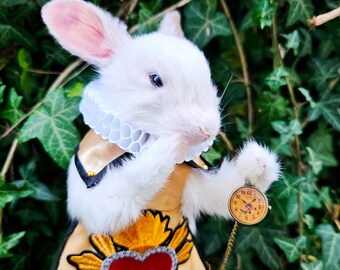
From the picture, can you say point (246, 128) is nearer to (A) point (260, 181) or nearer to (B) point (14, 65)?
(A) point (260, 181)

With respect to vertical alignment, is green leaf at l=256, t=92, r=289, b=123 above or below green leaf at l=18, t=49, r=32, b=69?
below

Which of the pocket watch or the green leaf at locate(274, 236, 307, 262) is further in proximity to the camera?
the green leaf at locate(274, 236, 307, 262)

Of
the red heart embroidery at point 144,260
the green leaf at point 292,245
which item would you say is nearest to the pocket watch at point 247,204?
the red heart embroidery at point 144,260

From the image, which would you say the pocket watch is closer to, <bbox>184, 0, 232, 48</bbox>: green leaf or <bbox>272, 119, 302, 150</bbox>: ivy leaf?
<bbox>272, 119, 302, 150</bbox>: ivy leaf

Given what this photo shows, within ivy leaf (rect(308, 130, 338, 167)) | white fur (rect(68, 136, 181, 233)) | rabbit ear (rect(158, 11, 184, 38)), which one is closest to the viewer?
white fur (rect(68, 136, 181, 233))

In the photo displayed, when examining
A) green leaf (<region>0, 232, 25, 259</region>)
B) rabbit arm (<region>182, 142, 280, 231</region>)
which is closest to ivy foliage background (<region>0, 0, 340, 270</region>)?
green leaf (<region>0, 232, 25, 259</region>)

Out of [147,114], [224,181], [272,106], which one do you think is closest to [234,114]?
[272,106]

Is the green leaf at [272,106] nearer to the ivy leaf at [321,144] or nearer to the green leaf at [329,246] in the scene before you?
the ivy leaf at [321,144]

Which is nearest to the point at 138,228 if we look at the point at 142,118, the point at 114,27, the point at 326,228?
the point at 142,118

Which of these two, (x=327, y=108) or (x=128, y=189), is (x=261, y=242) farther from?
(x=128, y=189)
